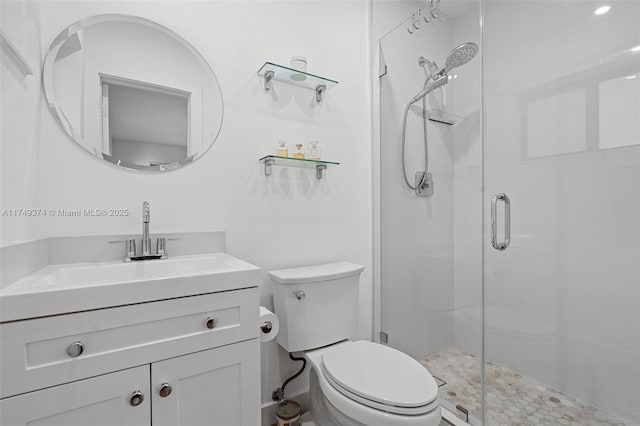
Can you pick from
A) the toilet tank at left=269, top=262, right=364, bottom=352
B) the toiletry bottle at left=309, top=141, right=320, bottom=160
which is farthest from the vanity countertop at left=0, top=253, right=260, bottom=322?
the toiletry bottle at left=309, top=141, right=320, bottom=160

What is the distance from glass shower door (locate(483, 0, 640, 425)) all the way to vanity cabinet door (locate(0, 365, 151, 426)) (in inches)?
55.8

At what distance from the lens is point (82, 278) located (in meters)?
1.12

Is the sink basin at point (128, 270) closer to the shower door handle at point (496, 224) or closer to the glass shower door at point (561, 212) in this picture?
the shower door handle at point (496, 224)

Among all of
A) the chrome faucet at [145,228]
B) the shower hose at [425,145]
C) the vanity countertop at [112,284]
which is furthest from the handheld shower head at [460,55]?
the chrome faucet at [145,228]

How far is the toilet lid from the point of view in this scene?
106 centimetres

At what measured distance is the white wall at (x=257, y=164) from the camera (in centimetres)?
123

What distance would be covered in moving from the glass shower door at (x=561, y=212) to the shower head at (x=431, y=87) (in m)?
0.21

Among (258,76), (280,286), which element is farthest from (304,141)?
(280,286)

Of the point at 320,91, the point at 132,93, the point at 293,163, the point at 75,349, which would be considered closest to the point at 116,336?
the point at 75,349

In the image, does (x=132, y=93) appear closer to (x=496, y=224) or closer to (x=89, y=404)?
(x=89, y=404)

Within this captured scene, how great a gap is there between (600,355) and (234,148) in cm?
182

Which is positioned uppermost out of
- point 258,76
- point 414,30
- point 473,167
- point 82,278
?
point 414,30

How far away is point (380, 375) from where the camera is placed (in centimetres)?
119

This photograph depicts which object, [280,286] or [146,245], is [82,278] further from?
[280,286]
